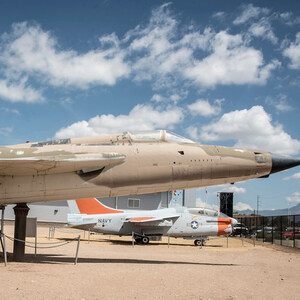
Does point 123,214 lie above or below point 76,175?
below

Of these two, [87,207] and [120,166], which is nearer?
[120,166]

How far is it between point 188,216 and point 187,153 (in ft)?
38.9

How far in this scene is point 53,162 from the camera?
8781 mm

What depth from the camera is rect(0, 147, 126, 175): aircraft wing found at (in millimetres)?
8461

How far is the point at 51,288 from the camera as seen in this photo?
630 centimetres

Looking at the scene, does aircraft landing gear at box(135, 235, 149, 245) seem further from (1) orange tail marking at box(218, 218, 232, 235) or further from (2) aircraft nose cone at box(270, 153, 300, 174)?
(2) aircraft nose cone at box(270, 153, 300, 174)

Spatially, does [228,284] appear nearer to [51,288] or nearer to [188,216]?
[51,288]

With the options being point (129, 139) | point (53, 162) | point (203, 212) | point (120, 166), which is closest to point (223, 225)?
point (203, 212)

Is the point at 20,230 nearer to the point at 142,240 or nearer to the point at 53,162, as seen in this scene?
the point at 53,162

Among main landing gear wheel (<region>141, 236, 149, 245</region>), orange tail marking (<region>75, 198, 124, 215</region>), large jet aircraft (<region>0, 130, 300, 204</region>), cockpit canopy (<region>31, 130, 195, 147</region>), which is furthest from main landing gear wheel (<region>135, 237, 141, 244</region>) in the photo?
cockpit canopy (<region>31, 130, 195, 147</region>)

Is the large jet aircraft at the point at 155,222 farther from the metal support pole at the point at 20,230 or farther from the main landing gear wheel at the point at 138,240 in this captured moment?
the metal support pole at the point at 20,230

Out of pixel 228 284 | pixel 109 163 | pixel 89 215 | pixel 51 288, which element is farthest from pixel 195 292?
pixel 89 215

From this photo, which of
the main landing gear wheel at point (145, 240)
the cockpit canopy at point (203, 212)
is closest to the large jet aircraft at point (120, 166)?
the cockpit canopy at point (203, 212)

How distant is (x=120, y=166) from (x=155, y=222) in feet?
38.6
